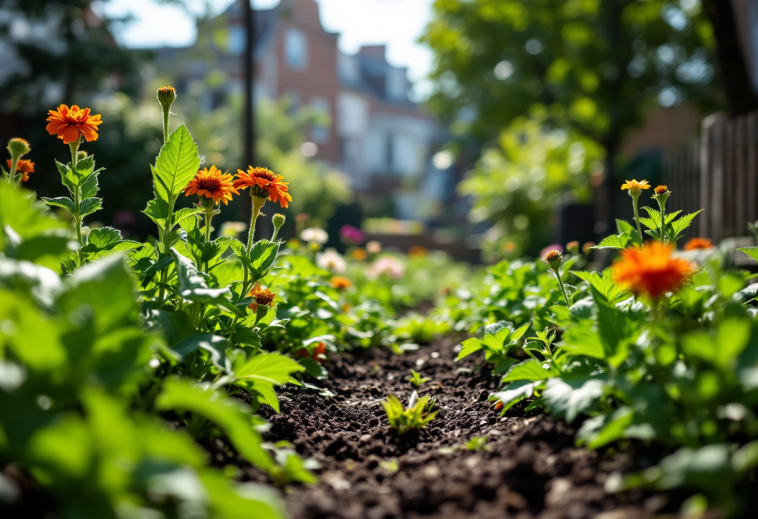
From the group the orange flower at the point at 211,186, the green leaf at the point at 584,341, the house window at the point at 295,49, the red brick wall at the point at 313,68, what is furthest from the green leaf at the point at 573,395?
the house window at the point at 295,49

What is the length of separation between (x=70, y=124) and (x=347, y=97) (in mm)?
28251

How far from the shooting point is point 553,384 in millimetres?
1720

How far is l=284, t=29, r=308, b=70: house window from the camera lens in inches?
979

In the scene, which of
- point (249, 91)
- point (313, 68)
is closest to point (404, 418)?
point (249, 91)

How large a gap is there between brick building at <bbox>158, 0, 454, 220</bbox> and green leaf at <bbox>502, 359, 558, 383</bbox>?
18.7 m

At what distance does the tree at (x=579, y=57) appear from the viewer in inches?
394

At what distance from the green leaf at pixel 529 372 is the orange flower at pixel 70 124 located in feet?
5.49

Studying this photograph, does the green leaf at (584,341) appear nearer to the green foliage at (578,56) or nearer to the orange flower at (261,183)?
the orange flower at (261,183)

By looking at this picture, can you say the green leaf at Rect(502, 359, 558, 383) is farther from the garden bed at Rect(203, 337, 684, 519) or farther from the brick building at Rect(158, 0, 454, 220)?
the brick building at Rect(158, 0, 454, 220)

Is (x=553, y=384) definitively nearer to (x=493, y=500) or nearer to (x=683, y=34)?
(x=493, y=500)

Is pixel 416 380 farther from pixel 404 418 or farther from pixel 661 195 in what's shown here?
pixel 661 195

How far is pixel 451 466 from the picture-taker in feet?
5.69

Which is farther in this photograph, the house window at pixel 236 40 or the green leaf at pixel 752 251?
the house window at pixel 236 40

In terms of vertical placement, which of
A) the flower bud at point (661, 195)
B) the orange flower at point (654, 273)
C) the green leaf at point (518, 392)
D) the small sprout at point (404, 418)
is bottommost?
the small sprout at point (404, 418)
